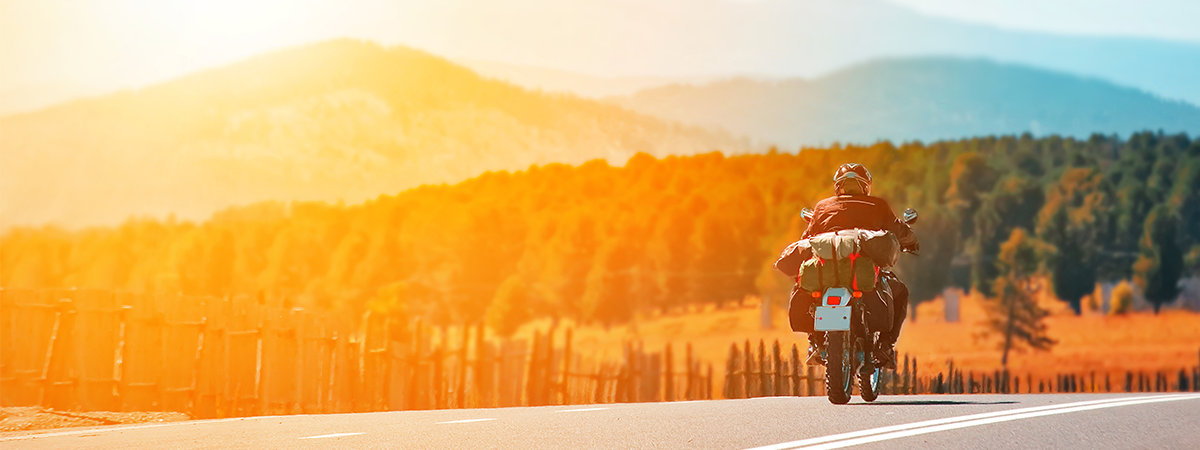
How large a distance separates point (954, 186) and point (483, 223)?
1680 inches

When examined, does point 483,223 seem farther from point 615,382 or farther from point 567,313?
point 615,382

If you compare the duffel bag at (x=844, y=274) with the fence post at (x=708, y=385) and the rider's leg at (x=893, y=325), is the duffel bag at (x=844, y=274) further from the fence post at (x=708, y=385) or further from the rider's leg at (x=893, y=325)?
the fence post at (x=708, y=385)

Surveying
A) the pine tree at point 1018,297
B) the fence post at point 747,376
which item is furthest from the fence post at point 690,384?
the pine tree at point 1018,297

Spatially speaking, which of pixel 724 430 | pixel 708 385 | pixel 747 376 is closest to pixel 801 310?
pixel 724 430

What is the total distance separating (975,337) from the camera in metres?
93.6

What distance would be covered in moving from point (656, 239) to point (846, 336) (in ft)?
334

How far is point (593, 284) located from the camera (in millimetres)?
111312

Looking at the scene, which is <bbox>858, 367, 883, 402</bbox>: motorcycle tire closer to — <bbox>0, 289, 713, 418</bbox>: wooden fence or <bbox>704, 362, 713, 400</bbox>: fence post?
<bbox>0, 289, 713, 418</bbox>: wooden fence

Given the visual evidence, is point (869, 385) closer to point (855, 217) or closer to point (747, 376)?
point (855, 217)

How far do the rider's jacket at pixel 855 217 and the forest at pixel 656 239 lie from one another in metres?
80.5

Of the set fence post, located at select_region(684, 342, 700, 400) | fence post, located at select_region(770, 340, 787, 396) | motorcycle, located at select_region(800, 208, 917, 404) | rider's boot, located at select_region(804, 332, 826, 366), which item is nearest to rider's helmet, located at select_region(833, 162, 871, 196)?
motorcycle, located at select_region(800, 208, 917, 404)

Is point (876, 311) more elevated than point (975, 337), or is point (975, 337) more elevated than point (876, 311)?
point (876, 311)

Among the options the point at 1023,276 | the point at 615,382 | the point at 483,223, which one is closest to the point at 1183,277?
the point at 1023,276

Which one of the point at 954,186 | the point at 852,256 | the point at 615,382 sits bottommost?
the point at 615,382
